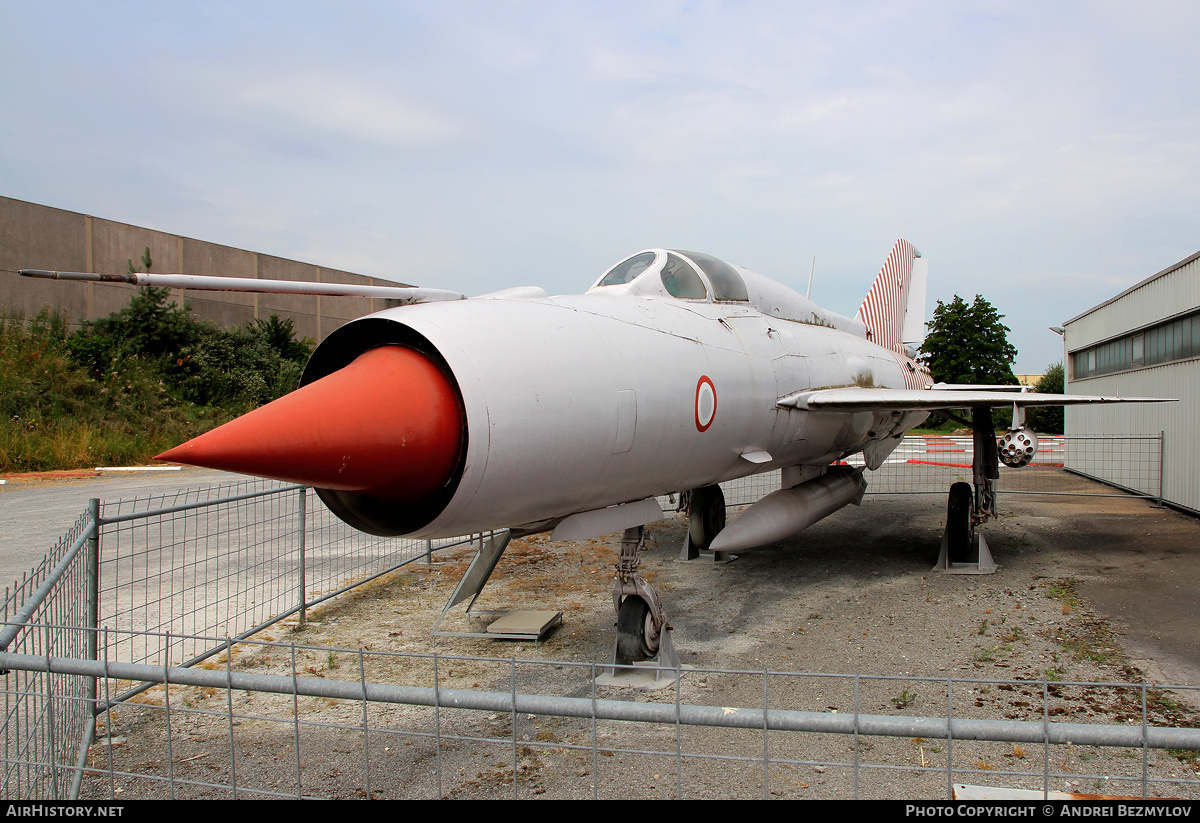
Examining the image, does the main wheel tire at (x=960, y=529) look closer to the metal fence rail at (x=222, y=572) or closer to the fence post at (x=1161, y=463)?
the metal fence rail at (x=222, y=572)

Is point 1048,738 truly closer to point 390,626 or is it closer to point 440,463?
point 440,463

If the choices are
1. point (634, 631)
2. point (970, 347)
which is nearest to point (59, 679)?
point (634, 631)

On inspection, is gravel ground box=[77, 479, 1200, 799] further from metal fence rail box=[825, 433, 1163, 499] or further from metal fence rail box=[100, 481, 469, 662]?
metal fence rail box=[825, 433, 1163, 499]

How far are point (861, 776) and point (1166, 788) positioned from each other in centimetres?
136

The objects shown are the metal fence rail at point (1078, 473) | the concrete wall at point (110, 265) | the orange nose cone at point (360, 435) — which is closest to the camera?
the orange nose cone at point (360, 435)

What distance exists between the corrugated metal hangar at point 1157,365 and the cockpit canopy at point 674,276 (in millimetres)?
9265

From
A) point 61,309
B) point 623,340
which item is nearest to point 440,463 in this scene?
point 623,340

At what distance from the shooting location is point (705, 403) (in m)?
4.46

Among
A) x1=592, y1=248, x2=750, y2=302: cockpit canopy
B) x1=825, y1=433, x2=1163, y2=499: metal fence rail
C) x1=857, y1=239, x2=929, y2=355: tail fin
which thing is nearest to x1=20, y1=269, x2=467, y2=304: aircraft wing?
x1=592, y1=248, x2=750, y2=302: cockpit canopy

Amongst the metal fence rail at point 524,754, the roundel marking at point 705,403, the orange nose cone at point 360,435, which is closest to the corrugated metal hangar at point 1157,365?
the metal fence rail at point 524,754

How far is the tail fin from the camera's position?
36.0 ft

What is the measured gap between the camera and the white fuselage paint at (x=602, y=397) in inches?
116

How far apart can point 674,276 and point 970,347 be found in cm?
4457

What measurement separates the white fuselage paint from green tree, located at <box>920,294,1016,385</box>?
→ 1686 inches
